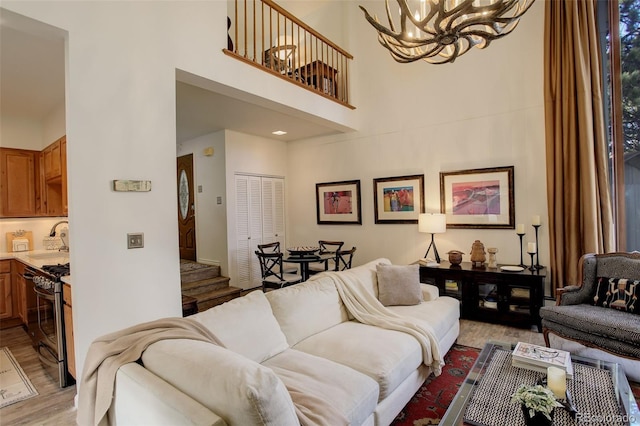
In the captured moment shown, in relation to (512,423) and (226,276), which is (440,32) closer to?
(512,423)

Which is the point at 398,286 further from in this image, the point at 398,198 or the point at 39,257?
the point at 39,257

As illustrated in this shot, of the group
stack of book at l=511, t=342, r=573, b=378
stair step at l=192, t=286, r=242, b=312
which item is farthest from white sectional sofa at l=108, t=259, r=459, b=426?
stair step at l=192, t=286, r=242, b=312

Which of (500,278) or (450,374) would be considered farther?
(500,278)

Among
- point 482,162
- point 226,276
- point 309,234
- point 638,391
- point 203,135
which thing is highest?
point 203,135

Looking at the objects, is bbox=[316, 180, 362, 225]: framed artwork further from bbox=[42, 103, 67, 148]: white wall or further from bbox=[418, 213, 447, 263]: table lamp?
bbox=[42, 103, 67, 148]: white wall

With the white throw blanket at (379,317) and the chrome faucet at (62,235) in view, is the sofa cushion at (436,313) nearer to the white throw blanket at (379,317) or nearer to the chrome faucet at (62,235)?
the white throw blanket at (379,317)

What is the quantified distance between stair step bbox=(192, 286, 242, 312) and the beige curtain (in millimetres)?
4262

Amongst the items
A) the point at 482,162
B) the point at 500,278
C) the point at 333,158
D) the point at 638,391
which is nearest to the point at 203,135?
the point at 333,158

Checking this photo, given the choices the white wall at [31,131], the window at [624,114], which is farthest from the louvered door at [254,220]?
the window at [624,114]

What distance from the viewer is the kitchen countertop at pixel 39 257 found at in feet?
11.5

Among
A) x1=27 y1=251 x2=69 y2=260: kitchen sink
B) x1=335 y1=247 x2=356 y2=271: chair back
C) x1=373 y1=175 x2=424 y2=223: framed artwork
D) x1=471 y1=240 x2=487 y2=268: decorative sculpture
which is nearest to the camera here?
x1=27 y1=251 x2=69 y2=260: kitchen sink

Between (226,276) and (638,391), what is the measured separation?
493cm

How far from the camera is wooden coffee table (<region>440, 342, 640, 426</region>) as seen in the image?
1.55 m

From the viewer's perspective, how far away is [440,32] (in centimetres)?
209
